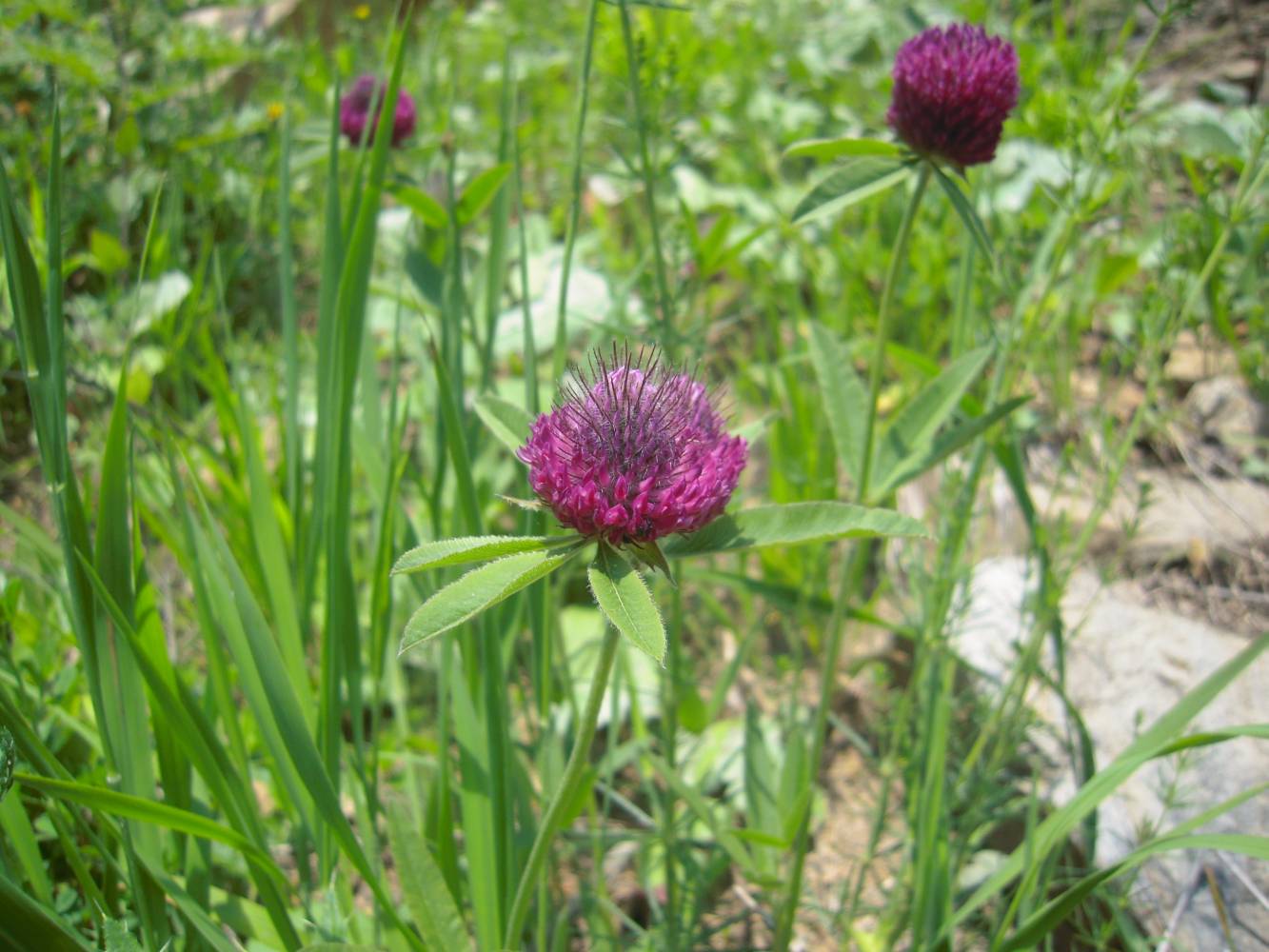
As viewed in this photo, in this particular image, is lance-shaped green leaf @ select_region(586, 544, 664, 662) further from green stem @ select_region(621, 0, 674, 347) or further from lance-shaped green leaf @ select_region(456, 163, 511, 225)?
lance-shaped green leaf @ select_region(456, 163, 511, 225)

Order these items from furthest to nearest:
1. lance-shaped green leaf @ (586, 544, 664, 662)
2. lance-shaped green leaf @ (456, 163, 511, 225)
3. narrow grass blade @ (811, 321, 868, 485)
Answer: lance-shaped green leaf @ (456, 163, 511, 225) < narrow grass blade @ (811, 321, 868, 485) < lance-shaped green leaf @ (586, 544, 664, 662)

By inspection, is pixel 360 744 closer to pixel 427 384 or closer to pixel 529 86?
pixel 427 384

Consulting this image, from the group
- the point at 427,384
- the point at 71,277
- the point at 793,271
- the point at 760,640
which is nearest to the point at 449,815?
the point at 427,384

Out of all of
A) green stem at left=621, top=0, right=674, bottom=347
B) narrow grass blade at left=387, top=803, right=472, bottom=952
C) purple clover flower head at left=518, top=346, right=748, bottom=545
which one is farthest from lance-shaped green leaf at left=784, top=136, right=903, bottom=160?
narrow grass blade at left=387, top=803, right=472, bottom=952

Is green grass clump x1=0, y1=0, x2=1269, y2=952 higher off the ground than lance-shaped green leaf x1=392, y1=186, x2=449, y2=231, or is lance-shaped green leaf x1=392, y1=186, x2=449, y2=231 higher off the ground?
lance-shaped green leaf x1=392, y1=186, x2=449, y2=231

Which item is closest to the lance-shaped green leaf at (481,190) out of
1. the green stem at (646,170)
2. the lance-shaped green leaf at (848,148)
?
the green stem at (646,170)
